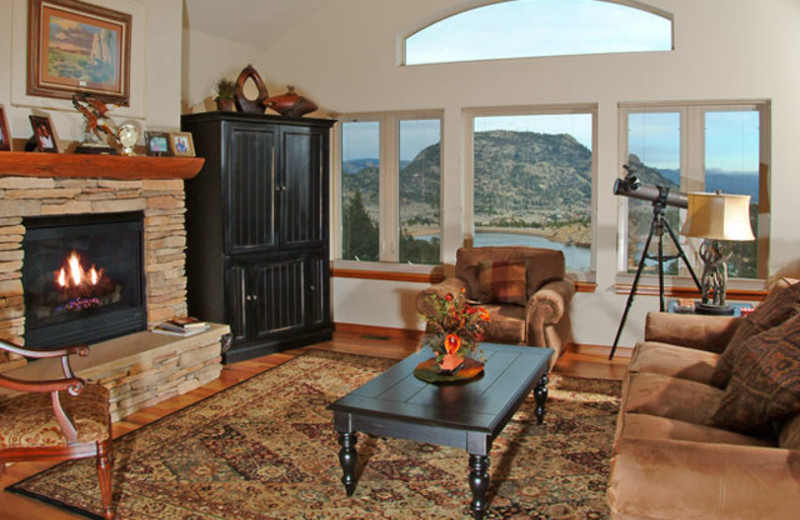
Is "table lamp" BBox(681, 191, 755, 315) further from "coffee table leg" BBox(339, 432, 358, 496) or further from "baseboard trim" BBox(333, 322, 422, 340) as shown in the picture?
"baseboard trim" BBox(333, 322, 422, 340)

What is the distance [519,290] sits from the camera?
17.3ft

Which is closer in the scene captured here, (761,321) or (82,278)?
(761,321)

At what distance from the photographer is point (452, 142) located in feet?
19.9

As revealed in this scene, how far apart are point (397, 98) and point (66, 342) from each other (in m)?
3.25

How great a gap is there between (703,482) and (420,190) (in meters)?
4.65

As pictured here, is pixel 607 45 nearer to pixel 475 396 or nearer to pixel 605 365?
pixel 605 365

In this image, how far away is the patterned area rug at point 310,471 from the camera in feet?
9.79

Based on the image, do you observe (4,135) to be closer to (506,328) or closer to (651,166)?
(506,328)

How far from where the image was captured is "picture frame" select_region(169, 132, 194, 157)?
15.8 feet

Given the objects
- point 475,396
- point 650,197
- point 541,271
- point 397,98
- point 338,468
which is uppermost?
point 397,98

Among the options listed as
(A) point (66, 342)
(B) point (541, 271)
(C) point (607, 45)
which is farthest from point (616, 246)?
(A) point (66, 342)

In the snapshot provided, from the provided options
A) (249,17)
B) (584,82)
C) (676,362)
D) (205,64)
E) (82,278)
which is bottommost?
(676,362)

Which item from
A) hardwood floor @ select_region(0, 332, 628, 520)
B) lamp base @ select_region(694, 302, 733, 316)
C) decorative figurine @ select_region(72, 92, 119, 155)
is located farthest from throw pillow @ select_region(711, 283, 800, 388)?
decorative figurine @ select_region(72, 92, 119, 155)

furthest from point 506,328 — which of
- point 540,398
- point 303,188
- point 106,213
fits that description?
point 106,213
